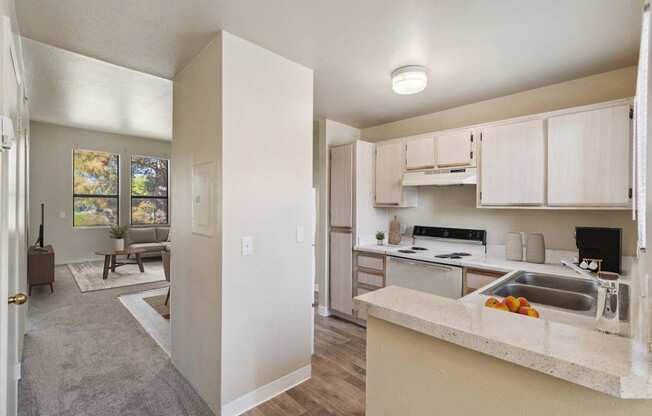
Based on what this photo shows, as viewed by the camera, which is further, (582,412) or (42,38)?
(42,38)

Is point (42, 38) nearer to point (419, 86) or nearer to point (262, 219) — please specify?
point (262, 219)

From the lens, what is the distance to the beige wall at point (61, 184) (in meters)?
6.09

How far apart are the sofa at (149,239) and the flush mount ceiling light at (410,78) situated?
5885 mm

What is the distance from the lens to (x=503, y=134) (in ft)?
9.39

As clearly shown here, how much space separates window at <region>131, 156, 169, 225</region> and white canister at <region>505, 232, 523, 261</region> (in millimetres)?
7694

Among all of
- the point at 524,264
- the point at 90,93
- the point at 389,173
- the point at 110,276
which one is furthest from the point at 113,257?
the point at 524,264

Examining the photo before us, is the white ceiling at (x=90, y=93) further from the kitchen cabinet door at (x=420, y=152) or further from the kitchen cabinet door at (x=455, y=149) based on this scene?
the kitchen cabinet door at (x=455, y=149)

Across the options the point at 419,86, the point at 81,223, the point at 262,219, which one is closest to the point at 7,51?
the point at 262,219

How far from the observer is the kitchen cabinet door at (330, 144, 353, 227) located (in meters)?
3.74

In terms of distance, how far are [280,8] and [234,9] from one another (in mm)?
276

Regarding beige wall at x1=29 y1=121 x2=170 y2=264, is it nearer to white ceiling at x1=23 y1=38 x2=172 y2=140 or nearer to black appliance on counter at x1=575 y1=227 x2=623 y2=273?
white ceiling at x1=23 y1=38 x2=172 y2=140

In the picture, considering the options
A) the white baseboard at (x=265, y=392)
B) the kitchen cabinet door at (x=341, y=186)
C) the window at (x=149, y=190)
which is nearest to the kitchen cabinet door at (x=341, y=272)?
the kitchen cabinet door at (x=341, y=186)

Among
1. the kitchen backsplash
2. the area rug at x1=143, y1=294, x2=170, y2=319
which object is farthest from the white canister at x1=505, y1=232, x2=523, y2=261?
the area rug at x1=143, y1=294, x2=170, y2=319

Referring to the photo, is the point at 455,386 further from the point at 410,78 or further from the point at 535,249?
the point at 535,249
